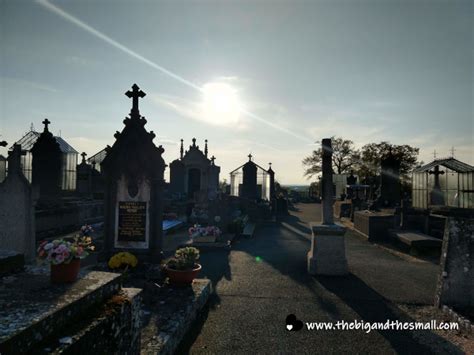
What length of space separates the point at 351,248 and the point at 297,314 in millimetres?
6994

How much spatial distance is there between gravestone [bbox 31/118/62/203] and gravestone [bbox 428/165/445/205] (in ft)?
72.4

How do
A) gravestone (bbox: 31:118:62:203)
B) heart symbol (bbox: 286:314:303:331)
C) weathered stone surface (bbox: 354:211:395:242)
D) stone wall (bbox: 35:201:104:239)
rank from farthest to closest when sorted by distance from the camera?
gravestone (bbox: 31:118:62:203)
weathered stone surface (bbox: 354:211:395:242)
stone wall (bbox: 35:201:104:239)
heart symbol (bbox: 286:314:303:331)

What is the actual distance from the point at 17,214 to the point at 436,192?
2185cm

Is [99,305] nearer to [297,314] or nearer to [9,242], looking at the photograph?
[297,314]

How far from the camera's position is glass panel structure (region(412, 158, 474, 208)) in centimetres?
1711

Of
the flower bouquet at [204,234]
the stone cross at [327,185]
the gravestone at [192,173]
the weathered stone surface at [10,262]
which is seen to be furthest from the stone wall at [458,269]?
the gravestone at [192,173]

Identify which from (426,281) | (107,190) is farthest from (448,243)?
(107,190)

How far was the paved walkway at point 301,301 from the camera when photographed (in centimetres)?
437

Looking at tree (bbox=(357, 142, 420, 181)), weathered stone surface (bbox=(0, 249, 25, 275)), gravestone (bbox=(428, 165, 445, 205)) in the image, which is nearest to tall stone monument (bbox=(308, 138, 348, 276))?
weathered stone surface (bbox=(0, 249, 25, 275))

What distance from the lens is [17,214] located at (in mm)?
7668

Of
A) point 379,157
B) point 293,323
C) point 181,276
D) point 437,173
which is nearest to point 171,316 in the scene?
point 181,276

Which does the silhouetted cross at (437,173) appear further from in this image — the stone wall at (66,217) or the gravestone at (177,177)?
the stone wall at (66,217)

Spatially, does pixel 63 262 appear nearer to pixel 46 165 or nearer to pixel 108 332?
pixel 108 332

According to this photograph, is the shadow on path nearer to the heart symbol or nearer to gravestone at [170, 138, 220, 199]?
the heart symbol
